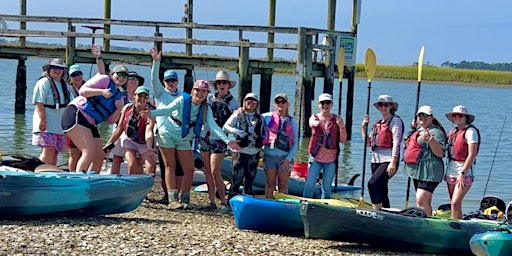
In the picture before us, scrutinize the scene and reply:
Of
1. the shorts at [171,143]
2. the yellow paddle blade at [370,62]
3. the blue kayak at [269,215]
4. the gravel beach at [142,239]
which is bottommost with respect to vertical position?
the gravel beach at [142,239]

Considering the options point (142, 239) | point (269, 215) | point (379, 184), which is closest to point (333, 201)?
point (379, 184)

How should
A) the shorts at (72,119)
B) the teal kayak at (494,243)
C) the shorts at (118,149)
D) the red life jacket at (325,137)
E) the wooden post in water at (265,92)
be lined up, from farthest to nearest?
the wooden post in water at (265,92) → the shorts at (118,149) → the red life jacket at (325,137) → the shorts at (72,119) → the teal kayak at (494,243)

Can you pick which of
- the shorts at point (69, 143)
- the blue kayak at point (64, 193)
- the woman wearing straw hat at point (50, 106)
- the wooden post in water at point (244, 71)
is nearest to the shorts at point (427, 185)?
the blue kayak at point (64, 193)

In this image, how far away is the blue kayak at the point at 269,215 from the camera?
9.05 meters

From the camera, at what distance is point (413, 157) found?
31.9ft

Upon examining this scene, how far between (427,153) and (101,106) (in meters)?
3.38

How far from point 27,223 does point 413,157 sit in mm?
3940

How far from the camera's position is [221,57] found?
21500mm

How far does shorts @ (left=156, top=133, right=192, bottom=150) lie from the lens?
399 inches

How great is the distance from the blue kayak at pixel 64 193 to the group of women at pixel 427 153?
103 inches

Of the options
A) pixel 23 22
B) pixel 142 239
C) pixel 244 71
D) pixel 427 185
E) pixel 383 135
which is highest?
pixel 23 22

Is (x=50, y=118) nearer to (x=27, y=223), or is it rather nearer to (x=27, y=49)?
(x=27, y=223)

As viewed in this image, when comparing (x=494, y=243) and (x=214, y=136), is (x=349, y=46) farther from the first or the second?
(x=494, y=243)

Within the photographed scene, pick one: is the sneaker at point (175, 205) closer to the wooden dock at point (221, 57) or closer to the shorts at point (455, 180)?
the shorts at point (455, 180)
